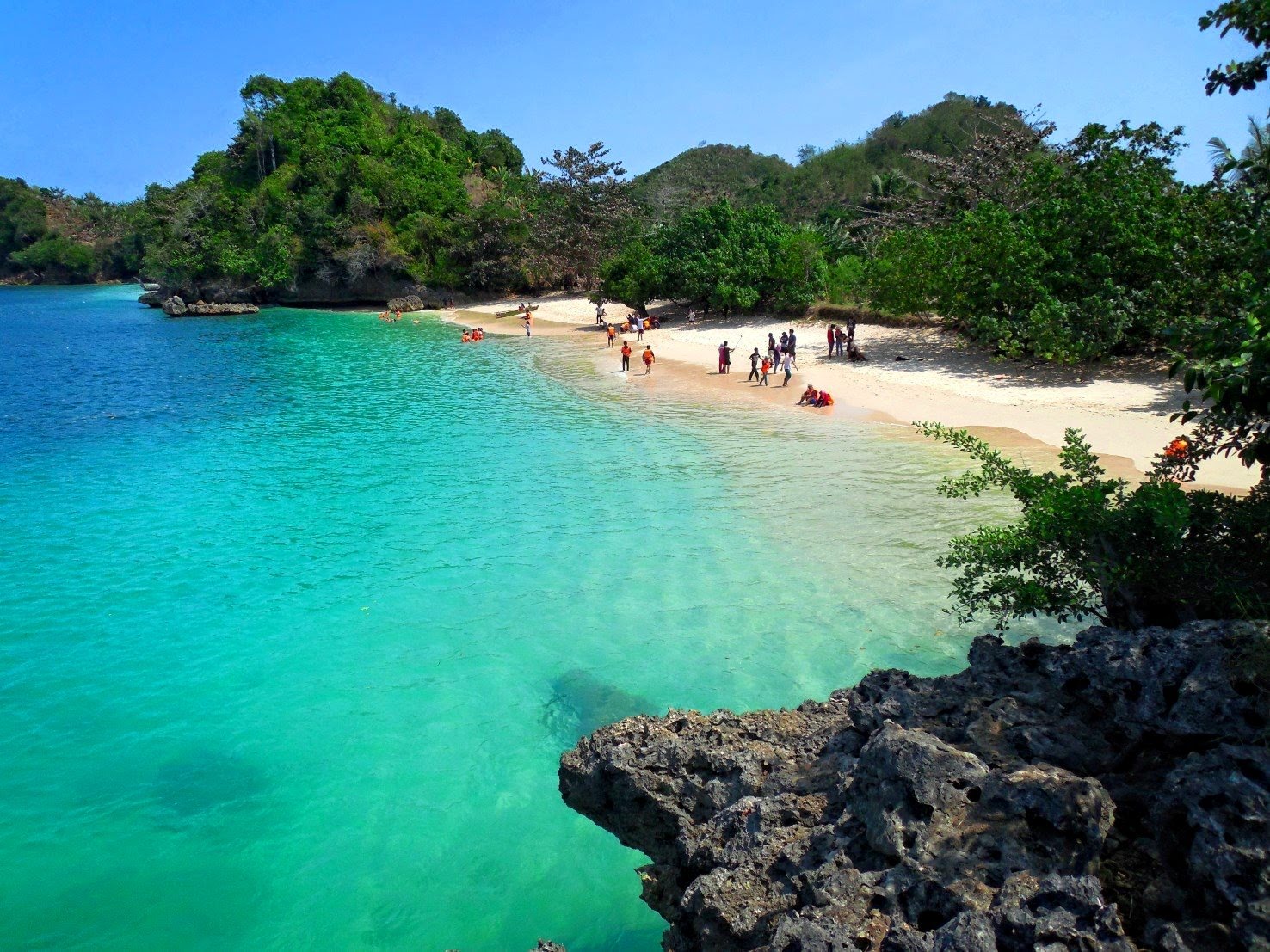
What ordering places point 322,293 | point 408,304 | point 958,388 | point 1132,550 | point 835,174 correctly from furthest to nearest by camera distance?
point 835,174, point 322,293, point 408,304, point 958,388, point 1132,550

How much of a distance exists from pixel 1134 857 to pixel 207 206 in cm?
7856

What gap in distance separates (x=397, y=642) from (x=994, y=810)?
9052 millimetres

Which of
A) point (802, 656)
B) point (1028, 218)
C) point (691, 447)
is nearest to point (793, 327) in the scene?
point (1028, 218)

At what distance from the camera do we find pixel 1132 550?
5.79m

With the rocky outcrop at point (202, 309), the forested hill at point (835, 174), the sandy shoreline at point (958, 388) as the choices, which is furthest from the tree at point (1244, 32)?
the rocky outcrop at point (202, 309)

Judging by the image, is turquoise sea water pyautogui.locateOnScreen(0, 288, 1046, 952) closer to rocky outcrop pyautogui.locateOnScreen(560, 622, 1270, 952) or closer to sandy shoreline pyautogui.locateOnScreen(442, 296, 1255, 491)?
rocky outcrop pyautogui.locateOnScreen(560, 622, 1270, 952)

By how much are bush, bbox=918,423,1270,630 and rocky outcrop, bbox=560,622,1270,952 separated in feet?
3.96

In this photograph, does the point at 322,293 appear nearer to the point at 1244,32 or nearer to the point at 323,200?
the point at 323,200

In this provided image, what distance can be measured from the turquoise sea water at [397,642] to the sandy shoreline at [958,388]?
2.61m

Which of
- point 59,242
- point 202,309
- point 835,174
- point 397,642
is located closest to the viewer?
point 397,642

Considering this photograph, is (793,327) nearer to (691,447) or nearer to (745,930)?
(691,447)

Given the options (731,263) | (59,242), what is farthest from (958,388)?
(59,242)

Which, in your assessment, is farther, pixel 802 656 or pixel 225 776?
pixel 802 656

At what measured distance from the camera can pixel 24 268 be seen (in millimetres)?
116625
